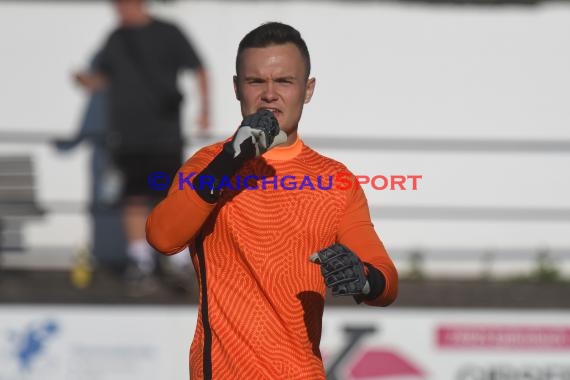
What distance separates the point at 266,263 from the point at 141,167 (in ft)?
14.8

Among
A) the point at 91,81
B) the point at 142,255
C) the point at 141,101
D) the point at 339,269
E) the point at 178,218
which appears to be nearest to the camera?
the point at 339,269

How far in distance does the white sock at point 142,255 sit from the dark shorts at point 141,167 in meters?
0.35

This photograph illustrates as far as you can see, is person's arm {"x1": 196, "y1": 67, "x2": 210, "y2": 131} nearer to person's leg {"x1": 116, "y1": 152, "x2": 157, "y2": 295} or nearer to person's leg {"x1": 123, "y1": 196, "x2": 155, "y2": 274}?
person's leg {"x1": 116, "y1": 152, "x2": 157, "y2": 295}

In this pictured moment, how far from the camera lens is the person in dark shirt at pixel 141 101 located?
23.8 ft

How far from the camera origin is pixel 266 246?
3127mm

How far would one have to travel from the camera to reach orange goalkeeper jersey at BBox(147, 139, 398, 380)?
310 cm

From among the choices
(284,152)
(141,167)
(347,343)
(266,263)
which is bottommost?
(347,343)

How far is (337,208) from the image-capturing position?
3201 mm

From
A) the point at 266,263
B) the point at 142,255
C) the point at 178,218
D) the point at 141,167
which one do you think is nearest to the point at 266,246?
the point at 266,263

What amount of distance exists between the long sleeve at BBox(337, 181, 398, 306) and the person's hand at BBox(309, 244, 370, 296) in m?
0.23

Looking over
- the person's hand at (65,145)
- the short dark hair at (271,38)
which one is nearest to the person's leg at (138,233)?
the person's hand at (65,145)

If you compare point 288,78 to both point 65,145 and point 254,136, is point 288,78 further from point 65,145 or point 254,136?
point 65,145

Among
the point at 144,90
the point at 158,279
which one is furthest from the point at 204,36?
the point at 158,279

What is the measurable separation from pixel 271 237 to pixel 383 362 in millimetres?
3598
